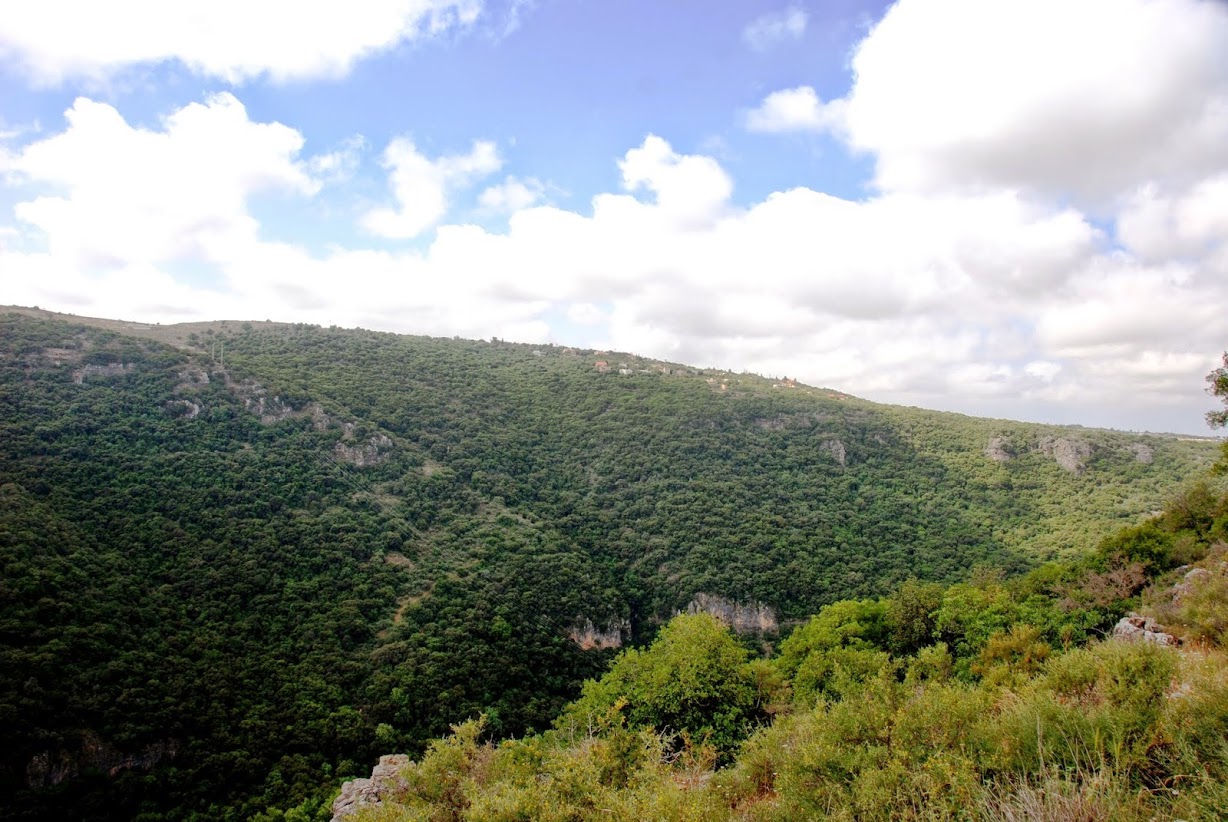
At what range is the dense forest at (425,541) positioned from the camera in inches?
→ 1203

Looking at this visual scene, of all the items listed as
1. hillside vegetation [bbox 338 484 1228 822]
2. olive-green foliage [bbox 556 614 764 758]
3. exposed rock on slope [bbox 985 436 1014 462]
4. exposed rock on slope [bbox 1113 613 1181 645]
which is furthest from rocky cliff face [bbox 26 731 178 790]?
exposed rock on slope [bbox 985 436 1014 462]

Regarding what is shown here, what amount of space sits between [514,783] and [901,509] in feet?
271

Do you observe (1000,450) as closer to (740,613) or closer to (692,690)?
(740,613)

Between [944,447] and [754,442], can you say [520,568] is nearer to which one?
[754,442]

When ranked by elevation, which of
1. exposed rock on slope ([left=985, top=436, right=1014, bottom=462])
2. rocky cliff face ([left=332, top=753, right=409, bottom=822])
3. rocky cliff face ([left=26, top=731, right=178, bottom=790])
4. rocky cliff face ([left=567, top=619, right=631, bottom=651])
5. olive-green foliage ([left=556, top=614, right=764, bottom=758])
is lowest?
rocky cliff face ([left=567, top=619, right=631, bottom=651])

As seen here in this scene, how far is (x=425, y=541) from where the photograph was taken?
65375mm

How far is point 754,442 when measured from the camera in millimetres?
105625

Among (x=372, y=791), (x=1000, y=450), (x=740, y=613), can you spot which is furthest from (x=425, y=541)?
(x=1000, y=450)

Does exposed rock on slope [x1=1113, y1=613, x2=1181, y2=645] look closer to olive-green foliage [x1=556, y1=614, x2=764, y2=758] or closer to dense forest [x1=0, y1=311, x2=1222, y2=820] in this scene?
dense forest [x1=0, y1=311, x2=1222, y2=820]

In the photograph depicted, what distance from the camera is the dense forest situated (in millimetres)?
30547

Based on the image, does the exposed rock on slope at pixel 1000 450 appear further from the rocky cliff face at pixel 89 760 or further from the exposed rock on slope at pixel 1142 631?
the rocky cliff face at pixel 89 760

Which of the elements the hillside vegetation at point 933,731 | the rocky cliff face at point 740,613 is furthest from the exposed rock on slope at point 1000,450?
the hillside vegetation at point 933,731

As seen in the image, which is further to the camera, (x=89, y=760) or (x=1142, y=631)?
(x=89, y=760)

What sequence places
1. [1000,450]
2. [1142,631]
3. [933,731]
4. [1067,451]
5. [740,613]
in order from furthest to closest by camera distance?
[1000,450], [1067,451], [740,613], [1142,631], [933,731]
